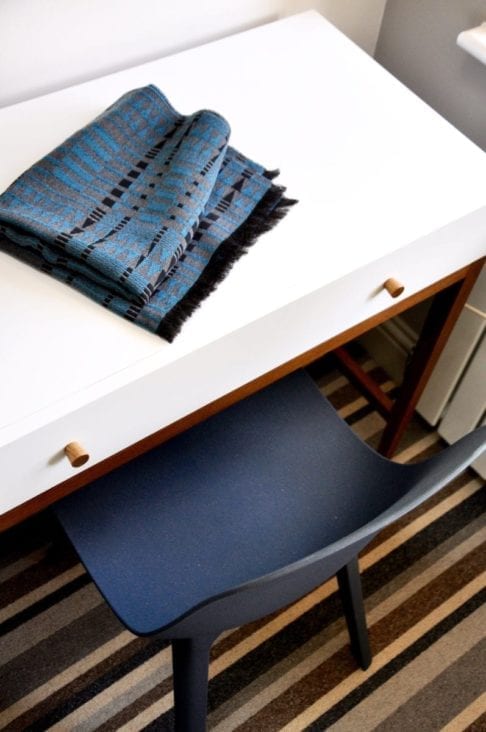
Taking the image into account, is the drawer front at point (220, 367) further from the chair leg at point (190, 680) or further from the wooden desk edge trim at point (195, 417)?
the chair leg at point (190, 680)

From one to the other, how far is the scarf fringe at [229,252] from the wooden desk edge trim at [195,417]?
14 cm

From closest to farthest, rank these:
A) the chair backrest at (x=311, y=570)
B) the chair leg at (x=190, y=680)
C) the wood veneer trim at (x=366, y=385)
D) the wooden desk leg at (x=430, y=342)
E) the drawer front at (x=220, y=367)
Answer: the chair backrest at (x=311, y=570) < the drawer front at (x=220, y=367) < the chair leg at (x=190, y=680) < the wooden desk leg at (x=430, y=342) < the wood veneer trim at (x=366, y=385)

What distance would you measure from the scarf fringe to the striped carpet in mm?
665

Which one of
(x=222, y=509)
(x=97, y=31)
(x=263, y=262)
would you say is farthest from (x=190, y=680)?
(x=97, y=31)

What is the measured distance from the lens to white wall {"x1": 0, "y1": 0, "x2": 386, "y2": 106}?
42.3 inches

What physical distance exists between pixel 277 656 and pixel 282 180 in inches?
29.5

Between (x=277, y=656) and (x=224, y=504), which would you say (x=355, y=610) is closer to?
(x=277, y=656)

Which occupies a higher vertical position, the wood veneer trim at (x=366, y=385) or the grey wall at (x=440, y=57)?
the grey wall at (x=440, y=57)

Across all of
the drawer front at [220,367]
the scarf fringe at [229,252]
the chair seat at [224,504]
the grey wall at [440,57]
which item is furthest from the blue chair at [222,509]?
the grey wall at [440,57]

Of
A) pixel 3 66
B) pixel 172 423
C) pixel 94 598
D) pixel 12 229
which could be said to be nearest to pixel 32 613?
pixel 94 598

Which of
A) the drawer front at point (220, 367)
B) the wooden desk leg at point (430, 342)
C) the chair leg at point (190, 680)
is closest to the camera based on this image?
the drawer front at point (220, 367)

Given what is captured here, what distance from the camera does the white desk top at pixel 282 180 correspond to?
2.88ft

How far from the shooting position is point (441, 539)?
1.50m

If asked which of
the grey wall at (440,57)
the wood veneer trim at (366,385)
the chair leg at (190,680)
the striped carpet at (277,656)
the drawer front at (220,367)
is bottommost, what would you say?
the striped carpet at (277,656)
